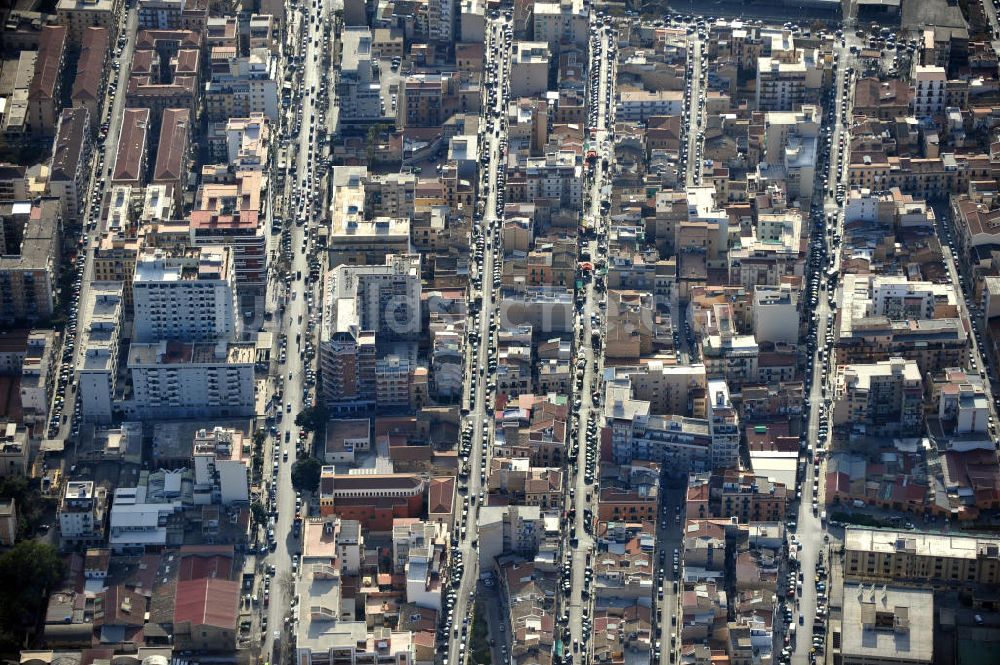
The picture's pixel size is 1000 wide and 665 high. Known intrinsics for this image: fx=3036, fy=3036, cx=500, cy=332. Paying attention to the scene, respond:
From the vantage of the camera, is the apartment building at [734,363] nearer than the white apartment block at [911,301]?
Yes

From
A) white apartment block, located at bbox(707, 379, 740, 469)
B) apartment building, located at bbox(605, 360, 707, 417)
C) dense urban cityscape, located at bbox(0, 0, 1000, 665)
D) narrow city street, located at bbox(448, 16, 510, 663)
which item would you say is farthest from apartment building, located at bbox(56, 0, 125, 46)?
white apartment block, located at bbox(707, 379, 740, 469)

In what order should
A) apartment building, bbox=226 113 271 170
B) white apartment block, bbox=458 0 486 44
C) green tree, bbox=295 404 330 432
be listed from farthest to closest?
white apartment block, bbox=458 0 486 44, apartment building, bbox=226 113 271 170, green tree, bbox=295 404 330 432

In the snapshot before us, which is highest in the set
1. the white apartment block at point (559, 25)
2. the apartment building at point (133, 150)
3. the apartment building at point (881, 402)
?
the white apartment block at point (559, 25)

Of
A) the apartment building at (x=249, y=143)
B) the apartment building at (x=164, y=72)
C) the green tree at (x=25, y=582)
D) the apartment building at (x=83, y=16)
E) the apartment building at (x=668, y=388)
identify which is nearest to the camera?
the green tree at (x=25, y=582)

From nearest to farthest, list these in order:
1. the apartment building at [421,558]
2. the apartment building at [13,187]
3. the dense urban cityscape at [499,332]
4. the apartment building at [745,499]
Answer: the apartment building at [421,558], the dense urban cityscape at [499,332], the apartment building at [745,499], the apartment building at [13,187]

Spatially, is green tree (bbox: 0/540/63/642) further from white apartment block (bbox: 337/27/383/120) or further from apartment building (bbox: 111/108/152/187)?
white apartment block (bbox: 337/27/383/120)

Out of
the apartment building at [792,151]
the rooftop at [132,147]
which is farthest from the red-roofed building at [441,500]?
the apartment building at [792,151]

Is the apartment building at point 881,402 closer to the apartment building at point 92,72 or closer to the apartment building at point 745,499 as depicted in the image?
the apartment building at point 745,499

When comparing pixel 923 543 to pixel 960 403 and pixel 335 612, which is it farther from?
pixel 335 612
